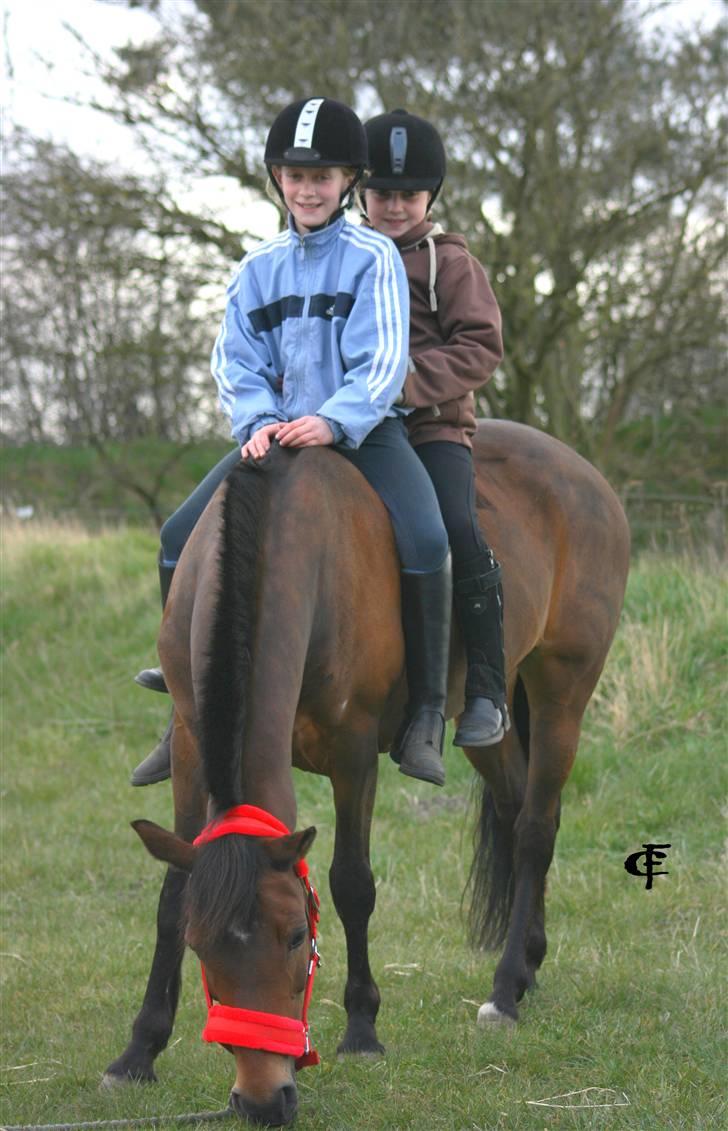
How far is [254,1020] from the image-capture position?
282cm

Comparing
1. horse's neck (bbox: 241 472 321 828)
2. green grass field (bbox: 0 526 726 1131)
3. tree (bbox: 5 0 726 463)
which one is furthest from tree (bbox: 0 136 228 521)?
horse's neck (bbox: 241 472 321 828)

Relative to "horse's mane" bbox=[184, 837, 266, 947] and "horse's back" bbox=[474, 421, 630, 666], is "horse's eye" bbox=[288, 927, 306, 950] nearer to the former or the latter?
"horse's mane" bbox=[184, 837, 266, 947]

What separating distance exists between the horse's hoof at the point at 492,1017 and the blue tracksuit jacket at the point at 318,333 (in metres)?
2.03

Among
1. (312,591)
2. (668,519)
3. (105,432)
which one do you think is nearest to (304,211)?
(312,591)

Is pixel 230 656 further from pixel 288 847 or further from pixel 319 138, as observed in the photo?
pixel 319 138

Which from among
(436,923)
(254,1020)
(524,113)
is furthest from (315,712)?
(524,113)

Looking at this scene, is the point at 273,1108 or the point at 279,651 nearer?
the point at 273,1108

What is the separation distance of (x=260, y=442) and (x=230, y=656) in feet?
2.85

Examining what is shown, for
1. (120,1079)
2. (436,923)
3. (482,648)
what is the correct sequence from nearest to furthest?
1. (120,1079)
2. (482,648)
3. (436,923)

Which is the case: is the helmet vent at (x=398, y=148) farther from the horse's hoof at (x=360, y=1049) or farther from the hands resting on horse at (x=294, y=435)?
the horse's hoof at (x=360, y=1049)

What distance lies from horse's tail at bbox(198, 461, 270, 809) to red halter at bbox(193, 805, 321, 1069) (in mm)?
59

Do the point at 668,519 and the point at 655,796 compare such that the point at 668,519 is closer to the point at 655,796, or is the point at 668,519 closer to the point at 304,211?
the point at 655,796

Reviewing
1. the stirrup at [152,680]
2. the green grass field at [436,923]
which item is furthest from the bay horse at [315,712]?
the stirrup at [152,680]

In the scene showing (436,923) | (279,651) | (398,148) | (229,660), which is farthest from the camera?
A: (436,923)
